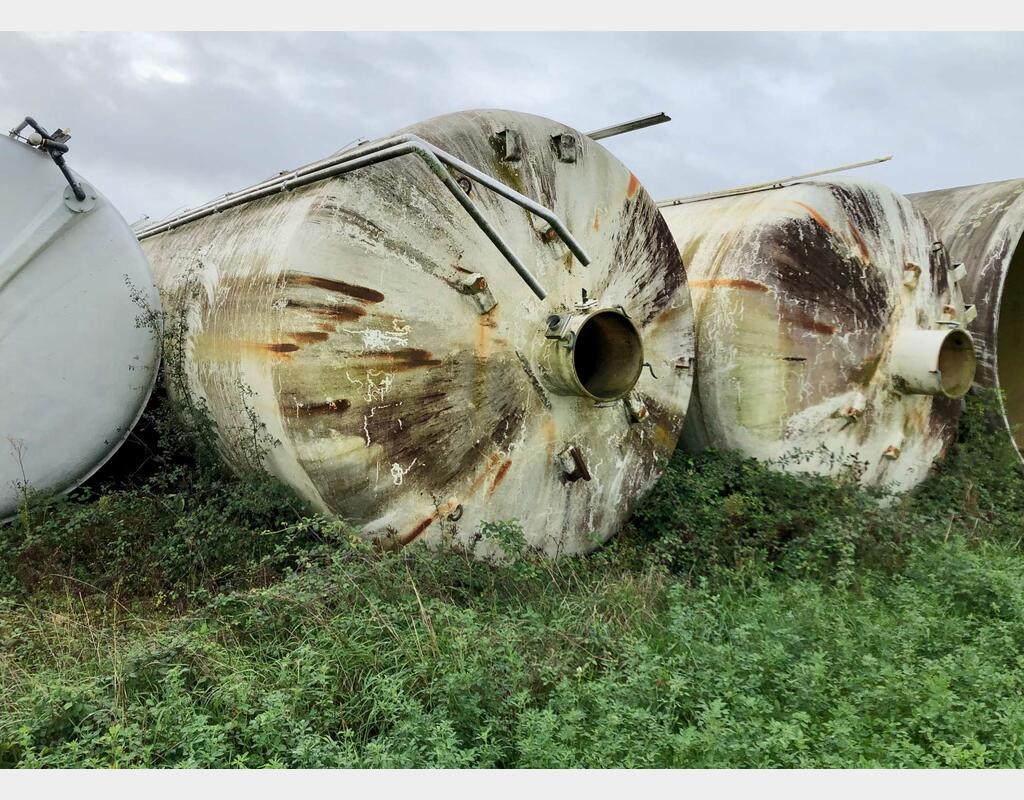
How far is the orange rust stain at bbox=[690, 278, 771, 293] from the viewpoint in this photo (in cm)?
578

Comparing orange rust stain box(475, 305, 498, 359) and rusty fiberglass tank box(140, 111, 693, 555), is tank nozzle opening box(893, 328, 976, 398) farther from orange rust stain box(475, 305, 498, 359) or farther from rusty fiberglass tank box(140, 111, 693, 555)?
orange rust stain box(475, 305, 498, 359)

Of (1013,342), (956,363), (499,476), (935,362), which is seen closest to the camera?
(499,476)

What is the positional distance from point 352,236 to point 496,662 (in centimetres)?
190

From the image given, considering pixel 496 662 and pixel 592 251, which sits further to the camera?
pixel 592 251

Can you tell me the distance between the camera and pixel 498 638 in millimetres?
3568

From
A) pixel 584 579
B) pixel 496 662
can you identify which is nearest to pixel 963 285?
pixel 584 579

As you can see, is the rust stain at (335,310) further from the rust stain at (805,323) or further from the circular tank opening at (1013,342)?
the circular tank opening at (1013,342)

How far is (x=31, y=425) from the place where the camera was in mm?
4891

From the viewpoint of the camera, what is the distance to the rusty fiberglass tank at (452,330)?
13.3 ft

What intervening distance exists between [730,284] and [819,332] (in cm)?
65

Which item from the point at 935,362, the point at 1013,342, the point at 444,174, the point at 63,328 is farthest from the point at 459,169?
the point at 1013,342

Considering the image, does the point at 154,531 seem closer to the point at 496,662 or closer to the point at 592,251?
the point at 496,662

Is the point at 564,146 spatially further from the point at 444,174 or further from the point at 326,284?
the point at 326,284

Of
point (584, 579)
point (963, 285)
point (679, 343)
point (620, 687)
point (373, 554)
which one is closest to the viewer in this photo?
point (620, 687)
